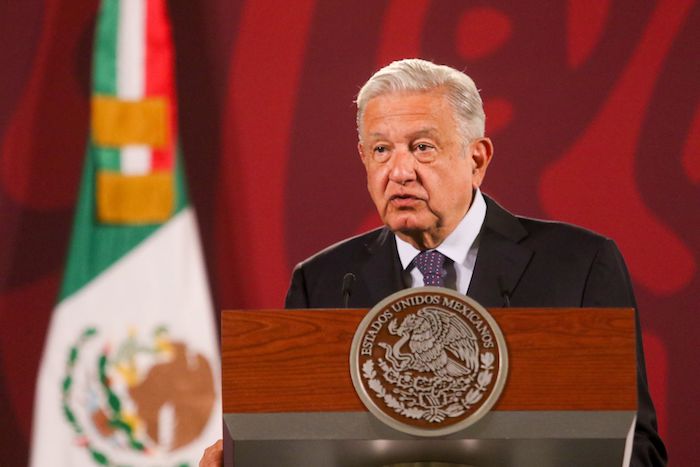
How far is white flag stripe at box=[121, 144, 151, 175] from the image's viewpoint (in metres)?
3.35

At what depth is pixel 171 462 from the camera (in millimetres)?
3189

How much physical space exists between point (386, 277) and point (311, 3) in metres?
1.40

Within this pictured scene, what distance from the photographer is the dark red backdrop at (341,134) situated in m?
3.22

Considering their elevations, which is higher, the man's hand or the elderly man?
the elderly man

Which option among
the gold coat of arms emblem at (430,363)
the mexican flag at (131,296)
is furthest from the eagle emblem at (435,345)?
the mexican flag at (131,296)

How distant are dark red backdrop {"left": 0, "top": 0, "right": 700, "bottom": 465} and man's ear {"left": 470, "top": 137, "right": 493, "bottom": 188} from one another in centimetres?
97

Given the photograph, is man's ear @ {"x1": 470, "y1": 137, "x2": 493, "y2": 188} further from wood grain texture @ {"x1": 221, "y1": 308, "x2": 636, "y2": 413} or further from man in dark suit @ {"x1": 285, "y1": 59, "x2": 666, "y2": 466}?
wood grain texture @ {"x1": 221, "y1": 308, "x2": 636, "y2": 413}

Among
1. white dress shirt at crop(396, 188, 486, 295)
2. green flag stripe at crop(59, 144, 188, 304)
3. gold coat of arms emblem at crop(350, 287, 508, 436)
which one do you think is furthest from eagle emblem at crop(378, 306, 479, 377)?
green flag stripe at crop(59, 144, 188, 304)

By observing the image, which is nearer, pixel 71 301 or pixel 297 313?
pixel 297 313

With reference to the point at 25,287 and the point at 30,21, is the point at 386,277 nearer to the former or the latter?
the point at 25,287

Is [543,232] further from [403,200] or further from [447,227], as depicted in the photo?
[403,200]

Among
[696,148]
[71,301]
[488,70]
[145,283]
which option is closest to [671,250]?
[696,148]

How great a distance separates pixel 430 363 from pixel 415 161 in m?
0.82

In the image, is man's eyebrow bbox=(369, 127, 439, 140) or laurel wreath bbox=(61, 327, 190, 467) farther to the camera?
laurel wreath bbox=(61, 327, 190, 467)
